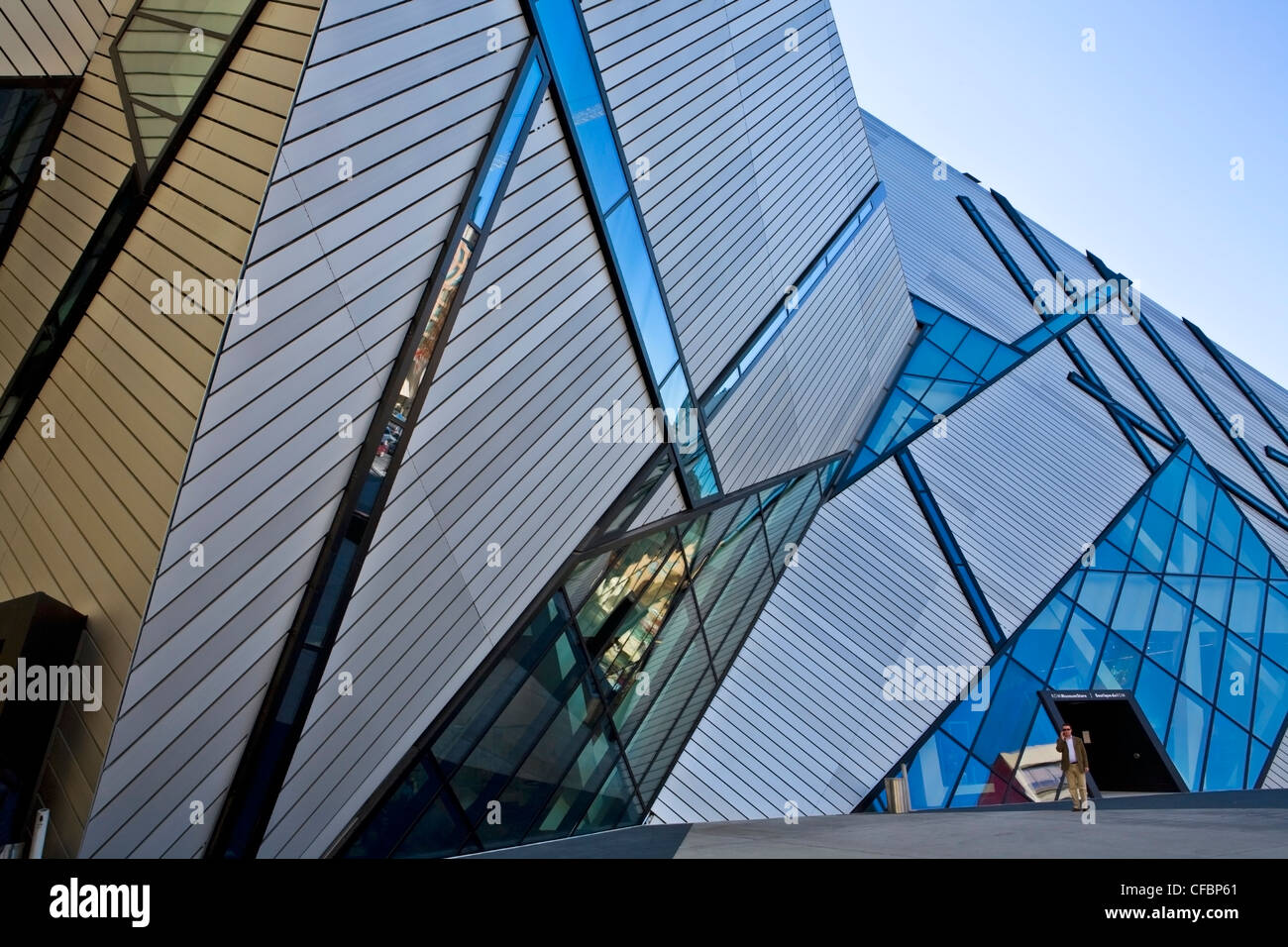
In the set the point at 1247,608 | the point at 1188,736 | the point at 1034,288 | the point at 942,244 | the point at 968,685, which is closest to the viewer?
the point at 968,685

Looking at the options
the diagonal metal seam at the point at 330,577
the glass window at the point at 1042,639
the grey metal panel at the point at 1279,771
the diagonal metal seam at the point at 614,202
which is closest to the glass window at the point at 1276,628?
the grey metal panel at the point at 1279,771

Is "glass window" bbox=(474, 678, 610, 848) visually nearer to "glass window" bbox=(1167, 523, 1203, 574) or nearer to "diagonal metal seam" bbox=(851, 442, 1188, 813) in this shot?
"diagonal metal seam" bbox=(851, 442, 1188, 813)

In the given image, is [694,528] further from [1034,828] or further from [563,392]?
[1034,828]

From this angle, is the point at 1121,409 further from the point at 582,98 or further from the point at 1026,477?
the point at 582,98

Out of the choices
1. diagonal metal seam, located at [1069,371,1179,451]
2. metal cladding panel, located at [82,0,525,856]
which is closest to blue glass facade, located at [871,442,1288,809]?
diagonal metal seam, located at [1069,371,1179,451]

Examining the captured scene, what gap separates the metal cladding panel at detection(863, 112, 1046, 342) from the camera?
2638cm

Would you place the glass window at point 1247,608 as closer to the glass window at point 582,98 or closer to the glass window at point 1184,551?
the glass window at point 1184,551

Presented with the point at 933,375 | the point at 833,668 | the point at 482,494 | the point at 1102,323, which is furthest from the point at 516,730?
the point at 1102,323

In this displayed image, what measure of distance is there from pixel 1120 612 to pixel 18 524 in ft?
67.7

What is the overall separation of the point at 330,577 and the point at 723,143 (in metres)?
7.95

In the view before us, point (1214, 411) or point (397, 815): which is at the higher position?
point (1214, 411)

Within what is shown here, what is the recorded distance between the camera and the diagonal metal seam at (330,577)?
6.04 m

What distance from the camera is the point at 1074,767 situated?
9.86m

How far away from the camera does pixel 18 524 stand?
20.6 ft
